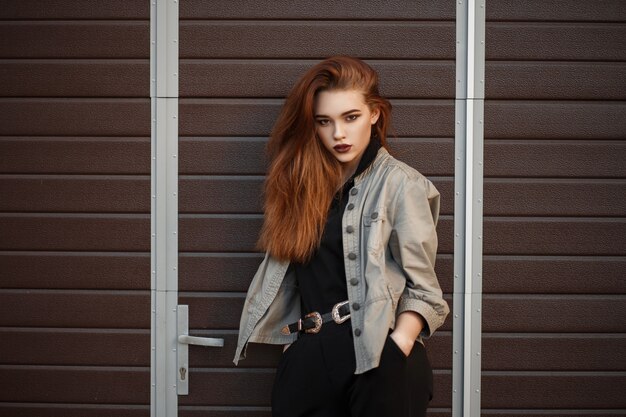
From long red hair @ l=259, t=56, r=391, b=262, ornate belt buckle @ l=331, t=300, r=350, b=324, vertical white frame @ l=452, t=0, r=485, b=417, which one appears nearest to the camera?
ornate belt buckle @ l=331, t=300, r=350, b=324

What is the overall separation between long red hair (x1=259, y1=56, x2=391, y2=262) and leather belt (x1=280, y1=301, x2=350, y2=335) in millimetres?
220

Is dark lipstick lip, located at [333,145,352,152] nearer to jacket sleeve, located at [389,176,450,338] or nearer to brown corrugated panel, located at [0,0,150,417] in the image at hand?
jacket sleeve, located at [389,176,450,338]

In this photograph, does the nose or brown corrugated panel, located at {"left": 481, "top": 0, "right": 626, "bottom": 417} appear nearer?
the nose

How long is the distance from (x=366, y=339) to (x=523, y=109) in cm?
142

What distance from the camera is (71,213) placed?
292cm

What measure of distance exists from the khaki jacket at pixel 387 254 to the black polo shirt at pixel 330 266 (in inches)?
1.9

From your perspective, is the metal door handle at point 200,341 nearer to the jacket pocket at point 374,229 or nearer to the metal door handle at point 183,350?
the metal door handle at point 183,350

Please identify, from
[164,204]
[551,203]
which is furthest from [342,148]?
[551,203]

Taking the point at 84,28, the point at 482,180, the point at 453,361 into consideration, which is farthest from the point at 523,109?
the point at 84,28

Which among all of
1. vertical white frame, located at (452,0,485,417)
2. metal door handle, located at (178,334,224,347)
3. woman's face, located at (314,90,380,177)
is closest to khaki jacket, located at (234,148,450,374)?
woman's face, located at (314,90,380,177)

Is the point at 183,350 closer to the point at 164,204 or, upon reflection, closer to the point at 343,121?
the point at 164,204

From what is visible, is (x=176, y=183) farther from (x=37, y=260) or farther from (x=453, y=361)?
(x=453, y=361)

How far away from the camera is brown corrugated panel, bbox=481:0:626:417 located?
284cm

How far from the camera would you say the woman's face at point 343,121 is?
230cm
